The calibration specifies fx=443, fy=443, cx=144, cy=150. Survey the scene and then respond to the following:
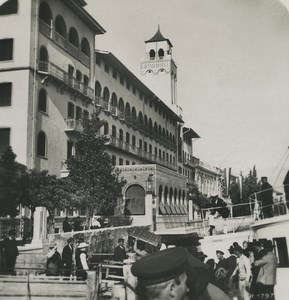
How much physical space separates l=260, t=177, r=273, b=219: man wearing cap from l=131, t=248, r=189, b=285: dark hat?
192cm

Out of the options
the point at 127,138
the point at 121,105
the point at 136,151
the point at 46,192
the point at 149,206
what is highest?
the point at 121,105

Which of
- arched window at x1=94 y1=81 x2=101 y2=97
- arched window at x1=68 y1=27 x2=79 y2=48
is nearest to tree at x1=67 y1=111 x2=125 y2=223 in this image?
arched window at x1=68 y1=27 x2=79 y2=48

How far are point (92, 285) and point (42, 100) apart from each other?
7128 mm

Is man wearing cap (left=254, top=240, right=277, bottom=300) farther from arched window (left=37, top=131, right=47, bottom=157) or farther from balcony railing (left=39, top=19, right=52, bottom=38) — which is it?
balcony railing (left=39, top=19, right=52, bottom=38)

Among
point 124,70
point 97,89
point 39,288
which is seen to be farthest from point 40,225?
point 124,70

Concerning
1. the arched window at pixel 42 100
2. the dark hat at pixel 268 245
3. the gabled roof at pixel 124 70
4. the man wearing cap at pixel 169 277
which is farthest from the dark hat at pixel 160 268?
the gabled roof at pixel 124 70

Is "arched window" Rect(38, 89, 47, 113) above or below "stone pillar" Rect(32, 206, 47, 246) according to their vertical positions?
above

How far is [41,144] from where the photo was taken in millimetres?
10156

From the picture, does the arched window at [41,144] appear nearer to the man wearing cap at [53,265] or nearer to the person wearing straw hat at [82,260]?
the man wearing cap at [53,265]

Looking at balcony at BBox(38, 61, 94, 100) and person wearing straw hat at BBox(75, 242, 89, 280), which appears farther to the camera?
→ balcony at BBox(38, 61, 94, 100)

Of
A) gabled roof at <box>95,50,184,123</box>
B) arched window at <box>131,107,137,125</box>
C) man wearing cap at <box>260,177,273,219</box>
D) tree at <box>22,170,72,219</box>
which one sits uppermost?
gabled roof at <box>95,50,184,123</box>

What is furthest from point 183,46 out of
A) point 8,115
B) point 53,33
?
point 53,33

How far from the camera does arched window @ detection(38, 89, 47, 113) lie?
1066 centimetres

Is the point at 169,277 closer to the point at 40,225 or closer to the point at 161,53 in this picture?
the point at 40,225
